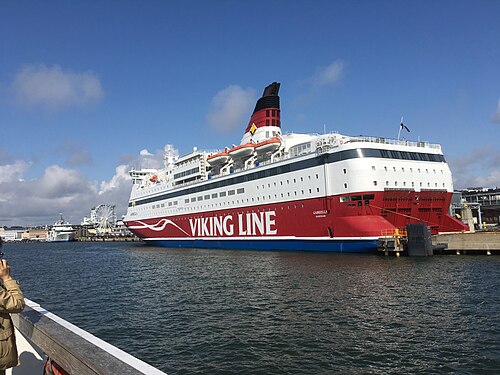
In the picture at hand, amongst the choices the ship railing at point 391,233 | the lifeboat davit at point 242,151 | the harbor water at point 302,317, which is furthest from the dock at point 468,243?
the lifeboat davit at point 242,151

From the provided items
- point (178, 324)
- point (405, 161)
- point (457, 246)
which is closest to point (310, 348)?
point (178, 324)

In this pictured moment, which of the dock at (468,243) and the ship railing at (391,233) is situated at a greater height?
the ship railing at (391,233)

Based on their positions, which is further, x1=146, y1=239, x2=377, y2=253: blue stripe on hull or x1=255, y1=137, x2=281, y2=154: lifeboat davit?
x1=255, y1=137, x2=281, y2=154: lifeboat davit

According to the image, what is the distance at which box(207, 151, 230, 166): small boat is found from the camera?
4631 cm

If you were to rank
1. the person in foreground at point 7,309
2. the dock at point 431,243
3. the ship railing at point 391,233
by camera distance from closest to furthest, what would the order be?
the person in foreground at point 7,309 → the dock at point 431,243 → the ship railing at point 391,233

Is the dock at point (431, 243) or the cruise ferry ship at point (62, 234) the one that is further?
the cruise ferry ship at point (62, 234)

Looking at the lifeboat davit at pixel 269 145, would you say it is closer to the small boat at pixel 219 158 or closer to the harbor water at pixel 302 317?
the small boat at pixel 219 158

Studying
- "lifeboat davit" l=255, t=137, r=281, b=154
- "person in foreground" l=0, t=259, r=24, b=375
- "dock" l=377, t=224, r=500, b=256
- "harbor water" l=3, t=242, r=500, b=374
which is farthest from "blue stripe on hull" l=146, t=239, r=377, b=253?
"person in foreground" l=0, t=259, r=24, b=375

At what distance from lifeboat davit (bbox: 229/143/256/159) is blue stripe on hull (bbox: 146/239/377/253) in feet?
31.6

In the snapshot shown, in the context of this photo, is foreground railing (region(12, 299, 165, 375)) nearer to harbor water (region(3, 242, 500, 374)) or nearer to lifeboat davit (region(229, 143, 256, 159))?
harbor water (region(3, 242, 500, 374))

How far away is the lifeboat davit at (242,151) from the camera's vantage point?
42.4 m

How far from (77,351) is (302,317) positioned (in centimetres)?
984

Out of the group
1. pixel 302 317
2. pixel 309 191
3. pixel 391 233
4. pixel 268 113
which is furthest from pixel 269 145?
pixel 302 317

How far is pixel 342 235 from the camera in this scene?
30188 millimetres
